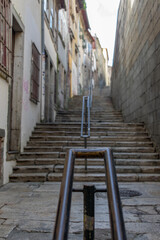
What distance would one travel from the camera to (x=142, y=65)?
7816 millimetres

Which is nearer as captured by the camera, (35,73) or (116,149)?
(116,149)

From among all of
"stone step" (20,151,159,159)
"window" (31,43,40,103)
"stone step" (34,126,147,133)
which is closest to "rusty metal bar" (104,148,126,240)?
"stone step" (20,151,159,159)

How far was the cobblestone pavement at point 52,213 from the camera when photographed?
2.61m

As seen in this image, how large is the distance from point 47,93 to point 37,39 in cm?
276

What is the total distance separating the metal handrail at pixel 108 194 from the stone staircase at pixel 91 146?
400 centimetres

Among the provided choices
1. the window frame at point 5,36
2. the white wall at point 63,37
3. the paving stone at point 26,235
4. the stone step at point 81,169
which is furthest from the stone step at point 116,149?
the white wall at point 63,37

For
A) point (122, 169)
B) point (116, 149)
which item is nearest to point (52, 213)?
point (122, 169)

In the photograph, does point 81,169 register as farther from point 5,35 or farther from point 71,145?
point 5,35

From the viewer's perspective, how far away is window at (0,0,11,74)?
187 inches

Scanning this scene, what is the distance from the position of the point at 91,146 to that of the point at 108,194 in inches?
222

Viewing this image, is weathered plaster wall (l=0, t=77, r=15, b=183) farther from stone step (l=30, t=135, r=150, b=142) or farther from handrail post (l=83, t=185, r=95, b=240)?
handrail post (l=83, t=185, r=95, b=240)

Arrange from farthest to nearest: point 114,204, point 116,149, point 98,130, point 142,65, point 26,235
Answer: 1. point 98,130
2. point 142,65
3. point 116,149
4. point 26,235
5. point 114,204

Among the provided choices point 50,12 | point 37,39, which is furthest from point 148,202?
point 50,12

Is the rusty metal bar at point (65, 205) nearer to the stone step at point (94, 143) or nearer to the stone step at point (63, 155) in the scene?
the stone step at point (63, 155)
